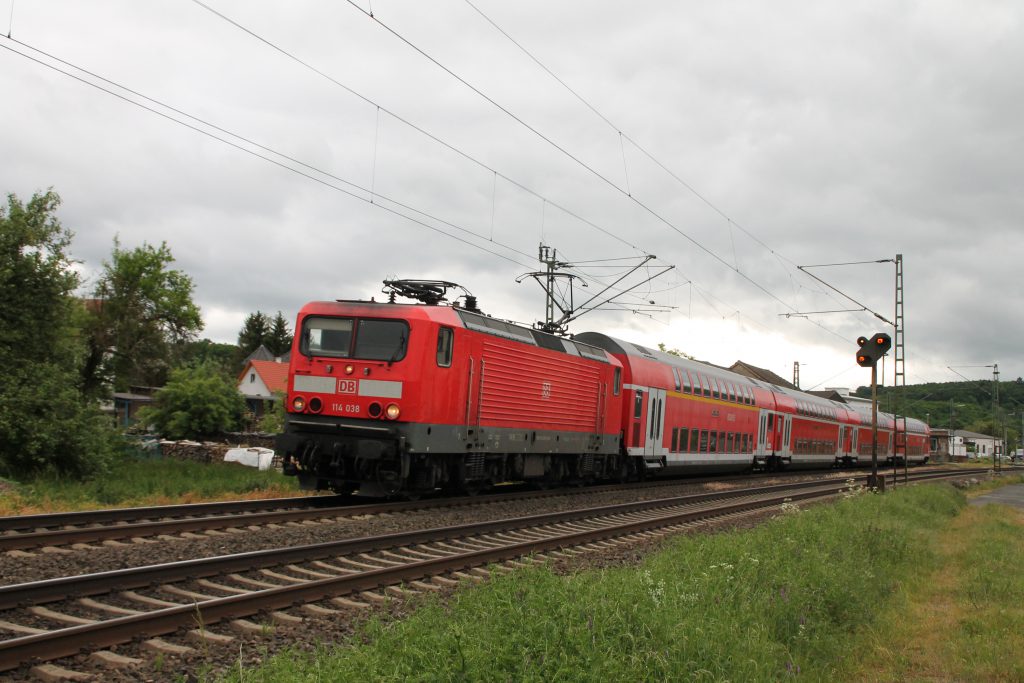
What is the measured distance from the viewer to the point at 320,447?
13422mm

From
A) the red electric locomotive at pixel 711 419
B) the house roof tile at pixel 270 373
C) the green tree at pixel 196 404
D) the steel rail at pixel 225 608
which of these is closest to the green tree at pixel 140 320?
the green tree at pixel 196 404

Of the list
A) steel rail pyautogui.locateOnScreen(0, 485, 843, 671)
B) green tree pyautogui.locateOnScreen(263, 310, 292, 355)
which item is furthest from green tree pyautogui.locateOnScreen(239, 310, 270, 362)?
steel rail pyautogui.locateOnScreen(0, 485, 843, 671)

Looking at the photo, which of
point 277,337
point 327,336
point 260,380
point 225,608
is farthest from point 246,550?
point 277,337

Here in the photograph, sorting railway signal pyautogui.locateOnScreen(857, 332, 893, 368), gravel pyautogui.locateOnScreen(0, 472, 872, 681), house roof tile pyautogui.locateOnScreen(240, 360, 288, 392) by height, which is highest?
house roof tile pyautogui.locateOnScreen(240, 360, 288, 392)

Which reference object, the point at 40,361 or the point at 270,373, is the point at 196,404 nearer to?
the point at 40,361

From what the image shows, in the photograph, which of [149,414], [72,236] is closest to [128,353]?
[149,414]

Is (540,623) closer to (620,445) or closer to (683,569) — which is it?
(683,569)

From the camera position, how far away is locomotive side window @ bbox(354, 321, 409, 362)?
13.7 meters

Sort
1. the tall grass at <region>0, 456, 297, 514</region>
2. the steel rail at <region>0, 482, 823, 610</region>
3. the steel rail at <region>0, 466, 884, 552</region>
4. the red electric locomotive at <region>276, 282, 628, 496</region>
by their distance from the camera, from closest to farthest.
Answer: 1. the steel rail at <region>0, 482, 823, 610</region>
2. the steel rail at <region>0, 466, 884, 552</region>
3. the tall grass at <region>0, 456, 297, 514</region>
4. the red electric locomotive at <region>276, 282, 628, 496</region>

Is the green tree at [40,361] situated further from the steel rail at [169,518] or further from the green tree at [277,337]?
the green tree at [277,337]

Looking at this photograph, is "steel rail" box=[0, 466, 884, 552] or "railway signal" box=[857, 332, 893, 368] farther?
"railway signal" box=[857, 332, 893, 368]

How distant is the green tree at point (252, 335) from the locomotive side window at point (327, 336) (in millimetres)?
92247

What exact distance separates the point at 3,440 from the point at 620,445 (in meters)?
14.5

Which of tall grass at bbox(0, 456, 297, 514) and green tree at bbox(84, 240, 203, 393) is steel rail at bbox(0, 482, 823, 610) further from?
green tree at bbox(84, 240, 203, 393)
